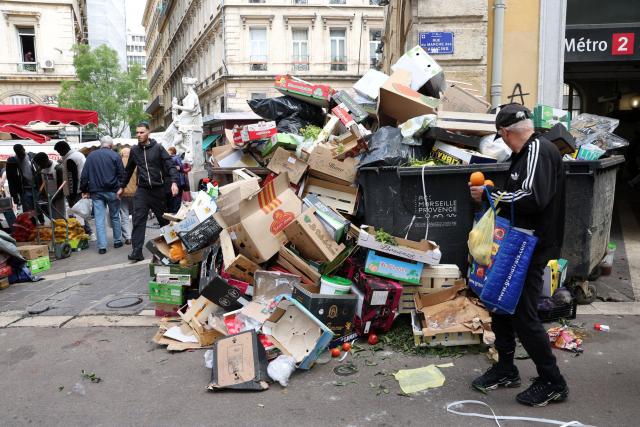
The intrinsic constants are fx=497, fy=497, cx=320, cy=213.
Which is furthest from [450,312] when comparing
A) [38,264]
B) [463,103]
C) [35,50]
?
[35,50]

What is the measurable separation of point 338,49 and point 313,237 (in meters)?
32.6

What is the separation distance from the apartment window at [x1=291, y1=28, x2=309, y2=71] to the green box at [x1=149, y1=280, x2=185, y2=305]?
31.2 metres

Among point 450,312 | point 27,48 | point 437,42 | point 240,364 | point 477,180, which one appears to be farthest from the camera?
point 27,48

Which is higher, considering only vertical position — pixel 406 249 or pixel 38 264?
pixel 406 249

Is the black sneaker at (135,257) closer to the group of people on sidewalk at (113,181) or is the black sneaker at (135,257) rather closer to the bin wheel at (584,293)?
the group of people on sidewalk at (113,181)

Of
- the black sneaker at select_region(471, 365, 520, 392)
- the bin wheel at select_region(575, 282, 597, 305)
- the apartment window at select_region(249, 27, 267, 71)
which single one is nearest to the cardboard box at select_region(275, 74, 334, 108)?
the bin wheel at select_region(575, 282, 597, 305)

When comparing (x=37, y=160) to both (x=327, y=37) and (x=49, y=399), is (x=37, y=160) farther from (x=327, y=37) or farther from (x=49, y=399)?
(x=327, y=37)

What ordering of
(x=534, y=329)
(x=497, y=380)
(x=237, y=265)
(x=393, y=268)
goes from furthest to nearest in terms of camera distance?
(x=237, y=265)
(x=393, y=268)
(x=497, y=380)
(x=534, y=329)

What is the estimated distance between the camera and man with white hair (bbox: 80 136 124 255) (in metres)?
7.88

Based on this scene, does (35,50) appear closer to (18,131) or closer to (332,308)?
(18,131)

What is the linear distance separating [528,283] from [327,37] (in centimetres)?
3371

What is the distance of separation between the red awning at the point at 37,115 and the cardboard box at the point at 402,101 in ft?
21.5

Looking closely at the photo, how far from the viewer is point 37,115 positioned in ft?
29.0

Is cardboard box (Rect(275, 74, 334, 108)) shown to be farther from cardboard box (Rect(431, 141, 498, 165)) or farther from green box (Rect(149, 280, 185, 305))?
green box (Rect(149, 280, 185, 305))
